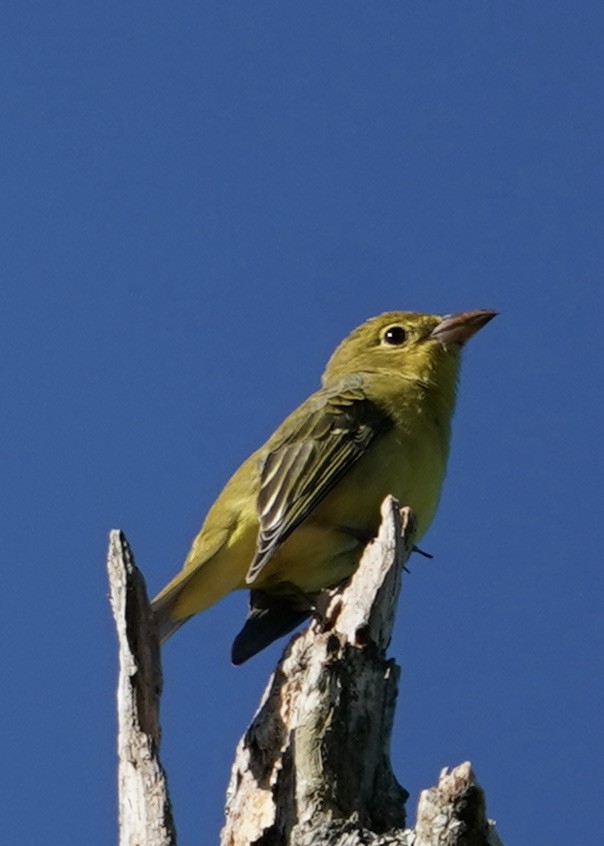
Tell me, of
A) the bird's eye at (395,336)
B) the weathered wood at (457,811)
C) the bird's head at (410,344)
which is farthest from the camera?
the bird's eye at (395,336)

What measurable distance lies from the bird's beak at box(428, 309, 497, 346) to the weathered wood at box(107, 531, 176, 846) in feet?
13.3

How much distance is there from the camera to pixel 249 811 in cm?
482

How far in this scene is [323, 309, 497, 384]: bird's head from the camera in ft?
27.8

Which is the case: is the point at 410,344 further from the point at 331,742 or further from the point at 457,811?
the point at 457,811

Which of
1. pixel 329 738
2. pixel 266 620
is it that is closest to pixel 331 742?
pixel 329 738

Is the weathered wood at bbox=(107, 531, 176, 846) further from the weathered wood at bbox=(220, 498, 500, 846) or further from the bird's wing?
the bird's wing

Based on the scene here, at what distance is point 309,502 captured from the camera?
23.7ft

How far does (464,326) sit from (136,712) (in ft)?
14.5

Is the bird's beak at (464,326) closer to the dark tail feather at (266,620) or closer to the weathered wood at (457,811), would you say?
the dark tail feather at (266,620)

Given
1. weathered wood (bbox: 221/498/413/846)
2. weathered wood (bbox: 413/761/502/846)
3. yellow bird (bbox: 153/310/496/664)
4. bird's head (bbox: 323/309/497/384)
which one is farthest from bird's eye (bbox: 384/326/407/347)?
weathered wood (bbox: 413/761/502/846)

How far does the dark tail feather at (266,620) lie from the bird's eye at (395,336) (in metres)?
2.01

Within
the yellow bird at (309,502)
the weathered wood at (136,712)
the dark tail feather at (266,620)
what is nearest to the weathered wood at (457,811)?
the weathered wood at (136,712)

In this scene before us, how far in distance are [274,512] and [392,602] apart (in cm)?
180

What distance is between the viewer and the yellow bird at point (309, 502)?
279 inches
